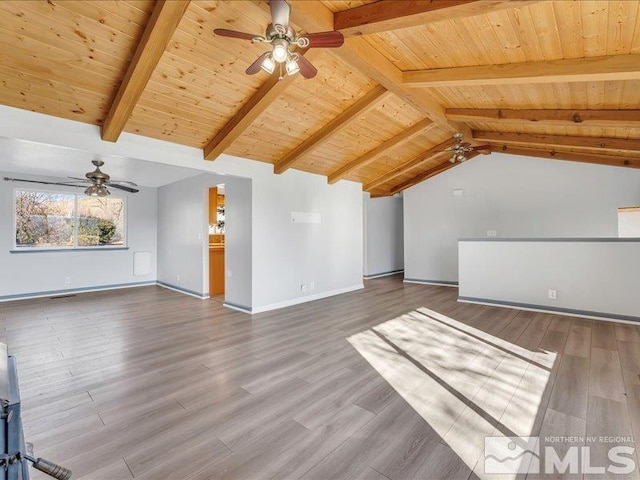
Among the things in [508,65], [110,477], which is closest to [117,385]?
[110,477]

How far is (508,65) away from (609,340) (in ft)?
11.3

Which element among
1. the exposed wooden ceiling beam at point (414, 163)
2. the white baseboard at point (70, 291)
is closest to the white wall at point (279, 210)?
the exposed wooden ceiling beam at point (414, 163)

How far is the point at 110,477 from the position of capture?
65.5 inches

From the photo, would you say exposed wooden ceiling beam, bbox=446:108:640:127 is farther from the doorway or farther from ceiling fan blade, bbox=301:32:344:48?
the doorway

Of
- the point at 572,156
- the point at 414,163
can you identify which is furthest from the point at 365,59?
the point at 572,156

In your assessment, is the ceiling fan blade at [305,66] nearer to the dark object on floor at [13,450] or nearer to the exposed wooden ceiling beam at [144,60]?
the exposed wooden ceiling beam at [144,60]

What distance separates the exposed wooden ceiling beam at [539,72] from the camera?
259cm

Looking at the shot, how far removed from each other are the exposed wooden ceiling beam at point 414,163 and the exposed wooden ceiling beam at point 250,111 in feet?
13.2

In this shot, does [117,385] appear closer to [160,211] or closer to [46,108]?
[46,108]

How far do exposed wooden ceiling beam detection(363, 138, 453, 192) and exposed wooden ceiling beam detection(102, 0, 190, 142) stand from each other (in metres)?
5.21

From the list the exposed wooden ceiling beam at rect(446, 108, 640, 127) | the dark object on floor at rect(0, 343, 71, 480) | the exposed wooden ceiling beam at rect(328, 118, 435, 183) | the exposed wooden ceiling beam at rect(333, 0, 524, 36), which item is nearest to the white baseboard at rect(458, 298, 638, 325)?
the exposed wooden ceiling beam at rect(446, 108, 640, 127)

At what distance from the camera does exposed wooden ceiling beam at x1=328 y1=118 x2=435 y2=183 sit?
5.16m

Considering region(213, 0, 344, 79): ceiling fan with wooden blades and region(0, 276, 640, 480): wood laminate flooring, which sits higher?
region(213, 0, 344, 79): ceiling fan with wooden blades

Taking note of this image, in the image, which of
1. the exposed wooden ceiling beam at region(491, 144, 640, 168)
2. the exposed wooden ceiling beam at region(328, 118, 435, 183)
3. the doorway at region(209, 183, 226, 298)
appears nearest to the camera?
the exposed wooden ceiling beam at region(328, 118, 435, 183)
